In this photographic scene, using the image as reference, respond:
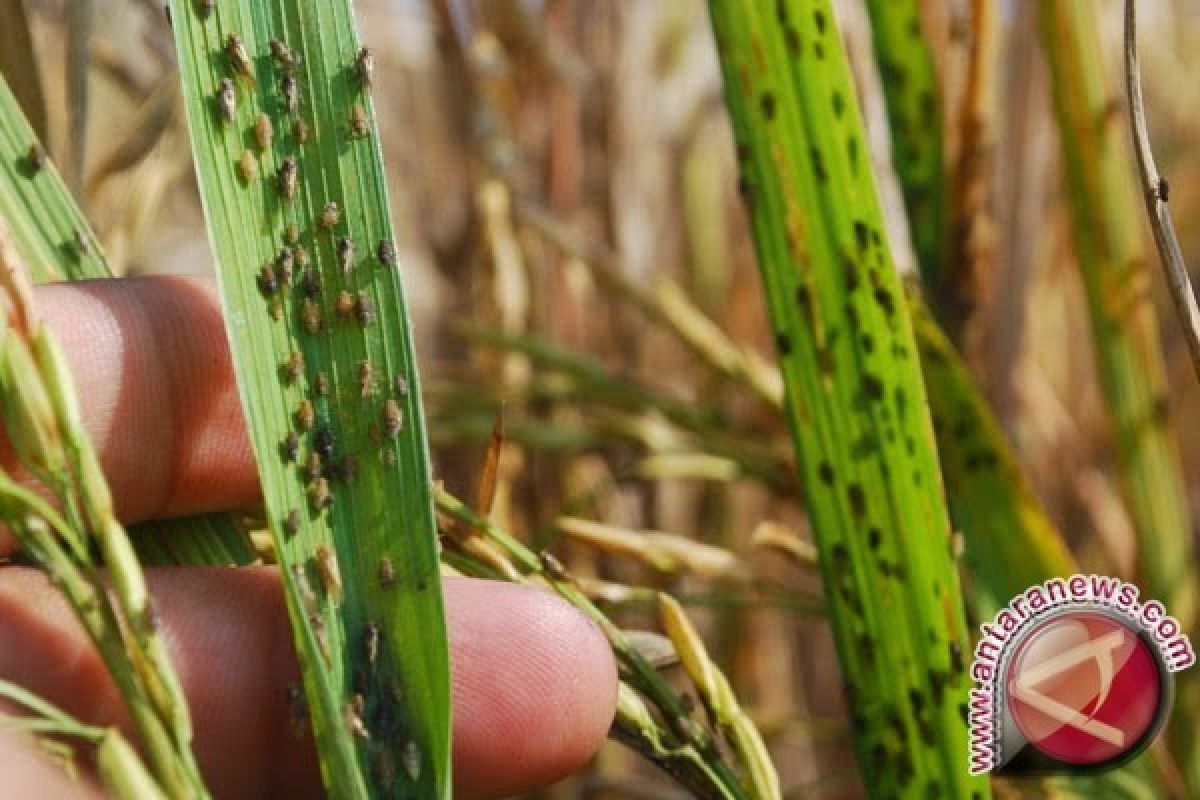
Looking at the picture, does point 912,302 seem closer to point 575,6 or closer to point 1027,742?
point 1027,742

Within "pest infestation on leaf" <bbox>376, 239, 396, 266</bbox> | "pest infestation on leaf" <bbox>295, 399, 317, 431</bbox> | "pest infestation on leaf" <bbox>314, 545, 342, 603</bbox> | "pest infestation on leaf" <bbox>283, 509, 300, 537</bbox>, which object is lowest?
"pest infestation on leaf" <bbox>314, 545, 342, 603</bbox>

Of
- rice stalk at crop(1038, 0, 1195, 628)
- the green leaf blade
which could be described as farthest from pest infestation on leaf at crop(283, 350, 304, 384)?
rice stalk at crop(1038, 0, 1195, 628)

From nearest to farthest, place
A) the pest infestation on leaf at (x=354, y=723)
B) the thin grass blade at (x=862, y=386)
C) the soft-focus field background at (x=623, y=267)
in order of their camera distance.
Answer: the pest infestation on leaf at (x=354, y=723) < the thin grass blade at (x=862, y=386) < the soft-focus field background at (x=623, y=267)

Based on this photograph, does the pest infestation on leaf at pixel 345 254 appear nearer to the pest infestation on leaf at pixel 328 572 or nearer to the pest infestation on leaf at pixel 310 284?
the pest infestation on leaf at pixel 310 284

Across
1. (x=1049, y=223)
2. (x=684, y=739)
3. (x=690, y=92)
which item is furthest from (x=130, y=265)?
(x=1049, y=223)
